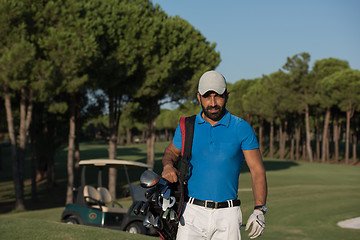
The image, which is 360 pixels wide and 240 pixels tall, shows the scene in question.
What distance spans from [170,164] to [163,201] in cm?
34

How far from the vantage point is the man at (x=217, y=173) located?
3469 mm

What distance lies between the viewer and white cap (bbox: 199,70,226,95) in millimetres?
3504

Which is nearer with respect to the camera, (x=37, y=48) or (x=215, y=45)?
(x=37, y=48)

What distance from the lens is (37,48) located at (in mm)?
22031

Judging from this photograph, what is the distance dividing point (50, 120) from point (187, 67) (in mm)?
9670

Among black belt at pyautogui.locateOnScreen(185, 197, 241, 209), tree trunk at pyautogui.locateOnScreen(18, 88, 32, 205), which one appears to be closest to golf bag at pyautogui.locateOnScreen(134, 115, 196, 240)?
black belt at pyautogui.locateOnScreen(185, 197, 241, 209)

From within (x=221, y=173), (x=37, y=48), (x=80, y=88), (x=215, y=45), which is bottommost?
(x=221, y=173)

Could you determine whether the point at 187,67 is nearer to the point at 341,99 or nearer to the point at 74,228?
the point at 341,99

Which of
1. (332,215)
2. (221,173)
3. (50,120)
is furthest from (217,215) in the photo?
(50,120)

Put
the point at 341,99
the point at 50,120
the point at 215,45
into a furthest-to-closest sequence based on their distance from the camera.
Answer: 1. the point at 341,99
2. the point at 215,45
3. the point at 50,120

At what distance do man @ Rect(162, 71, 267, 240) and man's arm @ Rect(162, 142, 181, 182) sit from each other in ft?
0.05

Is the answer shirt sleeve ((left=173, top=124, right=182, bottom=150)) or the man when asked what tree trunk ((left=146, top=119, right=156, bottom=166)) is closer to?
shirt sleeve ((left=173, top=124, right=182, bottom=150))

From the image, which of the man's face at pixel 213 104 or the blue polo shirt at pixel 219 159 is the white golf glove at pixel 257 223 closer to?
the blue polo shirt at pixel 219 159

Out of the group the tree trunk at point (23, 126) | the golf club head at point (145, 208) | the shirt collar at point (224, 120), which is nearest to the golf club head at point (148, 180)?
the golf club head at point (145, 208)
